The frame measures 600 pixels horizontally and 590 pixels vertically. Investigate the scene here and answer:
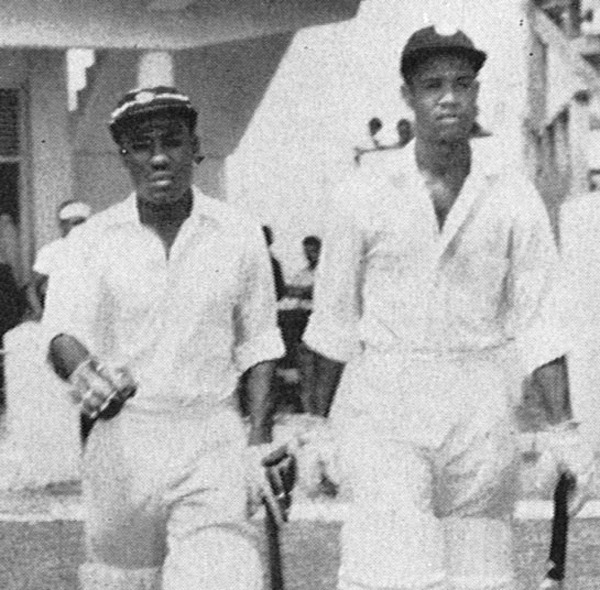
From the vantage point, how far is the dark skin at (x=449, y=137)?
5574 millimetres

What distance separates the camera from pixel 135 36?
1717 cm

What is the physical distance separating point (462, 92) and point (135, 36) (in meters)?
11.8

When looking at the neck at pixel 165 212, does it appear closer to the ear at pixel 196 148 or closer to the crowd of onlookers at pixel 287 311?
the ear at pixel 196 148

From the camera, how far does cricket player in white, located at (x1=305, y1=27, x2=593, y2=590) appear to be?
17.7ft

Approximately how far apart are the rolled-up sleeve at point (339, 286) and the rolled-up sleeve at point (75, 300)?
1.98 feet

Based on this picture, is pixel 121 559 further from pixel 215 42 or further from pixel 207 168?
pixel 207 168

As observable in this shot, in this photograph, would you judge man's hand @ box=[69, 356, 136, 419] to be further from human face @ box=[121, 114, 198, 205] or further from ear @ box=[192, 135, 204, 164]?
ear @ box=[192, 135, 204, 164]

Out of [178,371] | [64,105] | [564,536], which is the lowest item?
[564,536]

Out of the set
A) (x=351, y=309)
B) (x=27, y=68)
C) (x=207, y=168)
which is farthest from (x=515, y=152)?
(x=351, y=309)

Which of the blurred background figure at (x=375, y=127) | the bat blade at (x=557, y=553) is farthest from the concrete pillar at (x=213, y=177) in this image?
the bat blade at (x=557, y=553)

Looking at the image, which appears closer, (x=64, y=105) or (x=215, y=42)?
(x=215, y=42)

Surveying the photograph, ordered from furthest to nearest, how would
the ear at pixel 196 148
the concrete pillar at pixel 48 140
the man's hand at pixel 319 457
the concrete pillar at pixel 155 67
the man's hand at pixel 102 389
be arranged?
the concrete pillar at pixel 48 140 → the concrete pillar at pixel 155 67 → the ear at pixel 196 148 → the man's hand at pixel 319 457 → the man's hand at pixel 102 389

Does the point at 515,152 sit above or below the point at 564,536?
above

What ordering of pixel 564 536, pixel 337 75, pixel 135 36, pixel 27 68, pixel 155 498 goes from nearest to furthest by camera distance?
1. pixel 155 498
2. pixel 564 536
3. pixel 135 36
4. pixel 27 68
5. pixel 337 75
